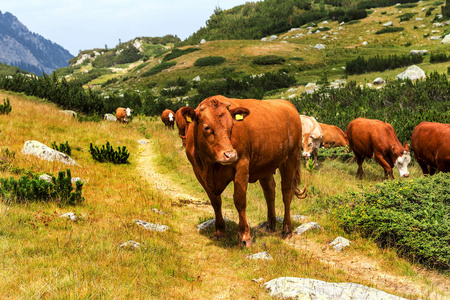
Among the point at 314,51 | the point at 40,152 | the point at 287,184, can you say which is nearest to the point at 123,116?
the point at 40,152

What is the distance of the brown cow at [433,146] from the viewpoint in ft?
29.4

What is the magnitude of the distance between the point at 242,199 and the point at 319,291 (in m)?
2.04

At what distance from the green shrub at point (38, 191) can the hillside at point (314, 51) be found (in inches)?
1097

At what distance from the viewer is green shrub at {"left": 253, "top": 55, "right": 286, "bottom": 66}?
1965 inches

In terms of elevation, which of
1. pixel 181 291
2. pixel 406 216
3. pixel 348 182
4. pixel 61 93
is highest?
pixel 61 93

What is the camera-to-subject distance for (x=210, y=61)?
5444 centimetres

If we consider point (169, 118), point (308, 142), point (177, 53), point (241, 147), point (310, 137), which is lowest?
point (308, 142)

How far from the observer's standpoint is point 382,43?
179ft

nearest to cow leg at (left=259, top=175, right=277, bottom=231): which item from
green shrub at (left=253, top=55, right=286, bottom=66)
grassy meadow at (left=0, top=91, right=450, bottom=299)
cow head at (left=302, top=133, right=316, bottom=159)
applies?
grassy meadow at (left=0, top=91, right=450, bottom=299)

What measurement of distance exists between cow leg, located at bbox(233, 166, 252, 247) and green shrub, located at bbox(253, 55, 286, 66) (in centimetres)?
4695

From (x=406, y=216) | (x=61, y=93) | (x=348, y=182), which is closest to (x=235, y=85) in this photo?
(x=61, y=93)

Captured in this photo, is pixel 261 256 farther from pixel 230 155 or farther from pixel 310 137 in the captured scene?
pixel 310 137

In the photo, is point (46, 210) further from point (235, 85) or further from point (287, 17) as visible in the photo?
point (287, 17)

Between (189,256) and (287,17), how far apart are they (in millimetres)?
94581
